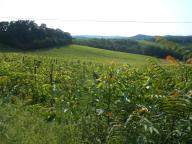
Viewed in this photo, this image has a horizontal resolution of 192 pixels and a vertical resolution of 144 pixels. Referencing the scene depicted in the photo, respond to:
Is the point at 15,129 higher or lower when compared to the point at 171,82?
lower

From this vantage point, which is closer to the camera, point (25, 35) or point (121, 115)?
point (121, 115)

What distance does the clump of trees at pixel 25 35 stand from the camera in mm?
57906

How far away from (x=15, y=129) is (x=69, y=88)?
2820 mm

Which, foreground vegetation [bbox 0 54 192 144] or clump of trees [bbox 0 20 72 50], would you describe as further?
clump of trees [bbox 0 20 72 50]

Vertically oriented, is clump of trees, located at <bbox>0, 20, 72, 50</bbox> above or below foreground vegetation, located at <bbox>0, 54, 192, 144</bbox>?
below

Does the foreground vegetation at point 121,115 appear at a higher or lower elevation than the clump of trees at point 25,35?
higher

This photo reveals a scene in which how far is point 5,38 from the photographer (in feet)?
196

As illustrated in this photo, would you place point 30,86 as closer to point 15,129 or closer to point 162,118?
point 15,129

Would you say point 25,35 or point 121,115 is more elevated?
point 121,115

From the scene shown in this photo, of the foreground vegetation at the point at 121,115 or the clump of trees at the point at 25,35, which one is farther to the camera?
the clump of trees at the point at 25,35

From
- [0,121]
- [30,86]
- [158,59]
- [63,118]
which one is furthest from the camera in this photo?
[30,86]

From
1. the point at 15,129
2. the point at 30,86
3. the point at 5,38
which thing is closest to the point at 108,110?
the point at 15,129

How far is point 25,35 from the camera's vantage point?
58969mm

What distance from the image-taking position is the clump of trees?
5791 cm
